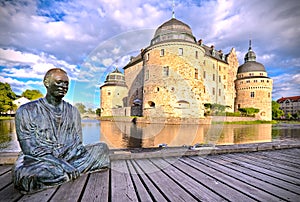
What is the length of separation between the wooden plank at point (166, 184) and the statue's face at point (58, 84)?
164 centimetres

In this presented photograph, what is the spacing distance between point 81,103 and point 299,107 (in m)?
104

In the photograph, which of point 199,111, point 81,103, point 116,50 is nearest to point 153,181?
point 81,103

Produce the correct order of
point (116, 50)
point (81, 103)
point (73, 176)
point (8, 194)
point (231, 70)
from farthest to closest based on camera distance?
point (231, 70) < point (116, 50) < point (81, 103) < point (73, 176) < point (8, 194)

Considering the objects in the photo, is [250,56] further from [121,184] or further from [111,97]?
[121,184]

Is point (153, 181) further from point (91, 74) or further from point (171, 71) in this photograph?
point (171, 71)

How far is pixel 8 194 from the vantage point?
5.42 ft

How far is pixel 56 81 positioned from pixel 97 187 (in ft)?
4.64

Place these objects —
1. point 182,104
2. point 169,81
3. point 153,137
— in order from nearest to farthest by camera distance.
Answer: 1. point 153,137
2. point 169,81
3. point 182,104

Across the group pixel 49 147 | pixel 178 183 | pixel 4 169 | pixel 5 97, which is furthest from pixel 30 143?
pixel 5 97

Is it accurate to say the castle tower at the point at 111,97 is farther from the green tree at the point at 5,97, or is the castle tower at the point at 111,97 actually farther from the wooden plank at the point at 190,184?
the green tree at the point at 5,97

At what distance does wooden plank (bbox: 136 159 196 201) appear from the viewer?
5.35ft

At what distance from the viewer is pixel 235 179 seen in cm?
212

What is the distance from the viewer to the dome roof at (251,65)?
35.8 m

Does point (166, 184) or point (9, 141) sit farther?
point (9, 141)
